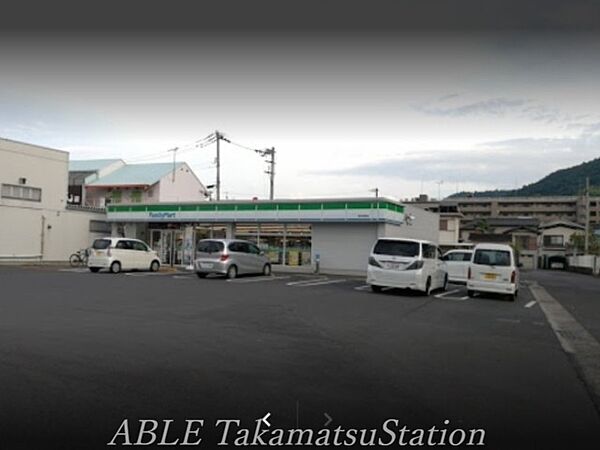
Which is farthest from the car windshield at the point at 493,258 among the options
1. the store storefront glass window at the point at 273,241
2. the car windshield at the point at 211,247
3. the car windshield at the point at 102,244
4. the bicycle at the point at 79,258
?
the bicycle at the point at 79,258

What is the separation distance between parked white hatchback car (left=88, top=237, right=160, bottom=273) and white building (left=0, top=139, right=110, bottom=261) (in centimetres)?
737

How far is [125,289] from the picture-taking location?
16328mm

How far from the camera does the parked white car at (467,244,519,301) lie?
55.2 ft

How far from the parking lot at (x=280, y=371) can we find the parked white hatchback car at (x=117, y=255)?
12.3 meters

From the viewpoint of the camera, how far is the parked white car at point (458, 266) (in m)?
23.0

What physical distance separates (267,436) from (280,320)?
634 cm

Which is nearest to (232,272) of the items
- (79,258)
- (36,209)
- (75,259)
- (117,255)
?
(117,255)

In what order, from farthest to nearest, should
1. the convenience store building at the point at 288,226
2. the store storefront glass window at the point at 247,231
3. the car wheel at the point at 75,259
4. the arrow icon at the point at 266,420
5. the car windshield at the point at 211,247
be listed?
the car wheel at the point at 75,259, the store storefront glass window at the point at 247,231, the convenience store building at the point at 288,226, the car windshield at the point at 211,247, the arrow icon at the point at 266,420

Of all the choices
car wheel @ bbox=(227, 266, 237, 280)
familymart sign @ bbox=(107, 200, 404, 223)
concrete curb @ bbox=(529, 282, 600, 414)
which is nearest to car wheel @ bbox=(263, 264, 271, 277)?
car wheel @ bbox=(227, 266, 237, 280)

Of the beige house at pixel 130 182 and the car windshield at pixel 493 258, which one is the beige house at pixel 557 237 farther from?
the car windshield at pixel 493 258

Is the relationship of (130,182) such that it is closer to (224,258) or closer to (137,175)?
(137,175)

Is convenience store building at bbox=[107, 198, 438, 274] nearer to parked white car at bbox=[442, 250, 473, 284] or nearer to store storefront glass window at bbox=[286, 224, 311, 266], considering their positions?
store storefront glass window at bbox=[286, 224, 311, 266]

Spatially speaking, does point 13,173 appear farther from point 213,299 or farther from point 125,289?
point 213,299

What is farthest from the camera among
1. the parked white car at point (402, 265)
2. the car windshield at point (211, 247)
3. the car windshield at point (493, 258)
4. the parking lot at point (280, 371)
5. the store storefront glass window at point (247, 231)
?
the store storefront glass window at point (247, 231)
